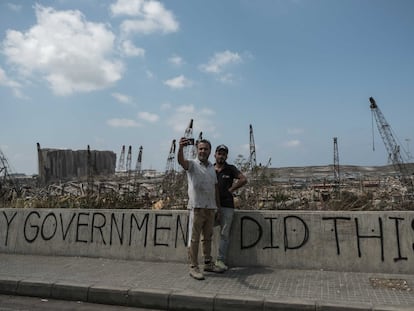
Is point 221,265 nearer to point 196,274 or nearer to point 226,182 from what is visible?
point 196,274

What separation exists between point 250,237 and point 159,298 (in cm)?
205

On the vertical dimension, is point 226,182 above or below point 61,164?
below

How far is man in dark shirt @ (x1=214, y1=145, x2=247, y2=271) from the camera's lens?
6324mm

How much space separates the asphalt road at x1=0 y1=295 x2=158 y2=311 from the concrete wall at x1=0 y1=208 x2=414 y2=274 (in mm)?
1787

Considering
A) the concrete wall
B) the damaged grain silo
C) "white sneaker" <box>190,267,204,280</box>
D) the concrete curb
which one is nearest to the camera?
the concrete curb

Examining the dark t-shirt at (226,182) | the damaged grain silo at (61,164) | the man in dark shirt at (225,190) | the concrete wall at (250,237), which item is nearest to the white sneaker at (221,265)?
the man in dark shirt at (225,190)

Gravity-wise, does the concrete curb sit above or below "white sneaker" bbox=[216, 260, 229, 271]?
below

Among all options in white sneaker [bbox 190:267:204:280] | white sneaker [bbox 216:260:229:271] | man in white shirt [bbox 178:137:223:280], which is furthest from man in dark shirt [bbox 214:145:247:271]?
white sneaker [bbox 190:267:204:280]

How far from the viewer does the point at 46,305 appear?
5328mm

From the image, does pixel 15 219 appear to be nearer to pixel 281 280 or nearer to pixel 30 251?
pixel 30 251

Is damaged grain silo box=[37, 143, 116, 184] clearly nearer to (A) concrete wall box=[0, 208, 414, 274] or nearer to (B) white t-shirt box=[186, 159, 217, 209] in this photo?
(A) concrete wall box=[0, 208, 414, 274]

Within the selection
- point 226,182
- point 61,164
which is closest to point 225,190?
point 226,182

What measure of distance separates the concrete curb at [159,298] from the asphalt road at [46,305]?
0.31ft

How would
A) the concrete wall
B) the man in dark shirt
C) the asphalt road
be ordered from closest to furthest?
the asphalt road < the concrete wall < the man in dark shirt
